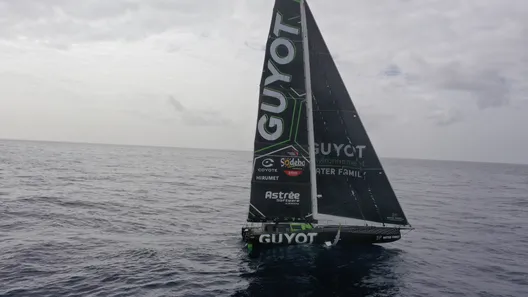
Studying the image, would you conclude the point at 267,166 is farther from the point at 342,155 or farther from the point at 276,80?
the point at 276,80

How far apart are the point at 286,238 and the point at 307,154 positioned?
4.82m

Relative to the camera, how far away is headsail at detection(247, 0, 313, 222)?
67.9ft

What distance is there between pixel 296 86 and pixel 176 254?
12261mm

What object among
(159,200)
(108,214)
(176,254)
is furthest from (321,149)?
(159,200)

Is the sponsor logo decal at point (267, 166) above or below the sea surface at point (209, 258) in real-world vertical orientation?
above

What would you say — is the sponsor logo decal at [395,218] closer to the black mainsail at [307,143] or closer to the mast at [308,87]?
the black mainsail at [307,143]

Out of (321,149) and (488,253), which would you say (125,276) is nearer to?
(321,149)

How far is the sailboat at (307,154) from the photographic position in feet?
68.4

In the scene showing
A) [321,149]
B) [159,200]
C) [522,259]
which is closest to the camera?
[321,149]

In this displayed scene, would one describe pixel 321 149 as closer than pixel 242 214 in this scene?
Yes

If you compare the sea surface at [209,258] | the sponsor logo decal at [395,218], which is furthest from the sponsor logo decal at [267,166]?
the sponsor logo decal at [395,218]

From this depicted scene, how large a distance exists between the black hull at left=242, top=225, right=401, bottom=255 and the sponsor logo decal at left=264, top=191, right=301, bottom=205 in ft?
5.68

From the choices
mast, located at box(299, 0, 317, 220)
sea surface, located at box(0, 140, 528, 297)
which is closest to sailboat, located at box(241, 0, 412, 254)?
mast, located at box(299, 0, 317, 220)

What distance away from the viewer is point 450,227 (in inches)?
1396
